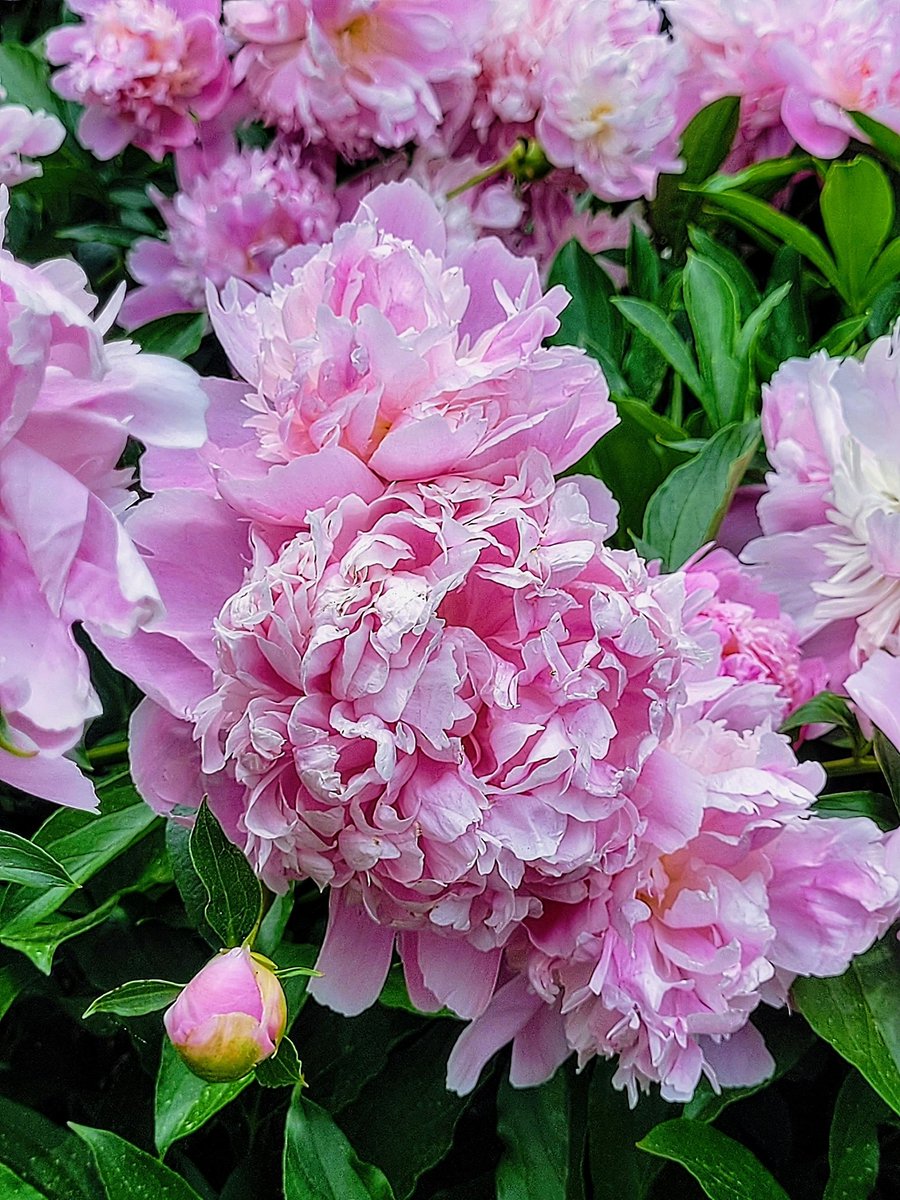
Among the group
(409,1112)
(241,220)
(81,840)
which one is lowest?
(409,1112)

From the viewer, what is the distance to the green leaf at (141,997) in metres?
0.34

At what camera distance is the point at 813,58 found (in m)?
0.63

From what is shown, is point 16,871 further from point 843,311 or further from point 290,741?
point 843,311

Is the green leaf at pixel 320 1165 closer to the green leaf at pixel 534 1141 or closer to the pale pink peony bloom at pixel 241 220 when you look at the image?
the green leaf at pixel 534 1141

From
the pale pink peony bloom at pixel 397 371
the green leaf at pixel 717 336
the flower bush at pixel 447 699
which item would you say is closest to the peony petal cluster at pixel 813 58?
the flower bush at pixel 447 699

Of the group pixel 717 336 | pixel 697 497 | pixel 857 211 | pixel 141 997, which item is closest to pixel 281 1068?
pixel 141 997

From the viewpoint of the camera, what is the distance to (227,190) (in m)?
0.65

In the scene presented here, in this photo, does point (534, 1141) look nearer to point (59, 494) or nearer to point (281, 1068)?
point (281, 1068)

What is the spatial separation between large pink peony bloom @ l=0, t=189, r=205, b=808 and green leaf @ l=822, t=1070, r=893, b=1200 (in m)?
0.32

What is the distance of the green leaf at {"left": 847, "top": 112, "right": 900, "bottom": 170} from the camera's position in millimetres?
592

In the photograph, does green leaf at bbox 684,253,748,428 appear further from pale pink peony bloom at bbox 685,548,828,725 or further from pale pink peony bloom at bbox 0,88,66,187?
pale pink peony bloom at bbox 0,88,66,187

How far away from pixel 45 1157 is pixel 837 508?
38 centimetres

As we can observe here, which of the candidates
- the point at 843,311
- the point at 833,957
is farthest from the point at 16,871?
the point at 843,311

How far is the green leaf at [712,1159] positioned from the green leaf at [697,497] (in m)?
0.20
